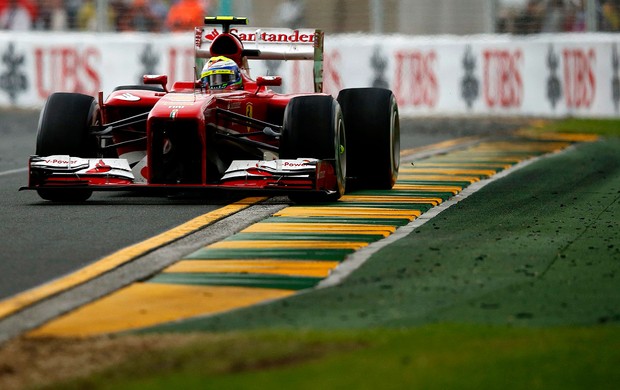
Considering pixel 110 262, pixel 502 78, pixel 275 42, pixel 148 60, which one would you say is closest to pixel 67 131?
pixel 275 42

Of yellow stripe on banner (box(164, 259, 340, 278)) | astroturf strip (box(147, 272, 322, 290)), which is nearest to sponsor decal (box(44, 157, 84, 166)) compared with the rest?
yellow stripe on banner (box(164, 259, 340, 278))

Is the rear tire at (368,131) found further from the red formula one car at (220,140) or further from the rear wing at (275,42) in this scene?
the rear wing at (275,42)

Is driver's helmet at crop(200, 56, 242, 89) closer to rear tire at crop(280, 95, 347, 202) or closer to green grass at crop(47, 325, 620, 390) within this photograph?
rear tire at crop(280, 95, 347, 202)

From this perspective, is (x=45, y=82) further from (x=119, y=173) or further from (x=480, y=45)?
(x=119, y=173)

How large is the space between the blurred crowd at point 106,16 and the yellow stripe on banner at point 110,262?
1587 cm

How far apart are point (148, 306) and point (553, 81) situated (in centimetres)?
1764

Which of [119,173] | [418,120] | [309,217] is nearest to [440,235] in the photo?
[309,217]

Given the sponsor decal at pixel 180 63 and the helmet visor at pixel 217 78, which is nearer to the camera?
the helmet visor at pixel 217 78

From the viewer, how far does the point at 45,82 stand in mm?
26484

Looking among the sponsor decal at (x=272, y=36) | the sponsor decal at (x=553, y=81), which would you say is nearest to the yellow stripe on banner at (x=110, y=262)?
the sponsor decal at (x=272, y=36)

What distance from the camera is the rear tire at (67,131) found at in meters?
12.2

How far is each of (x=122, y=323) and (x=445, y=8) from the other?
A: 847 inches

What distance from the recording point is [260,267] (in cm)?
857

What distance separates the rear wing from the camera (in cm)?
1426
